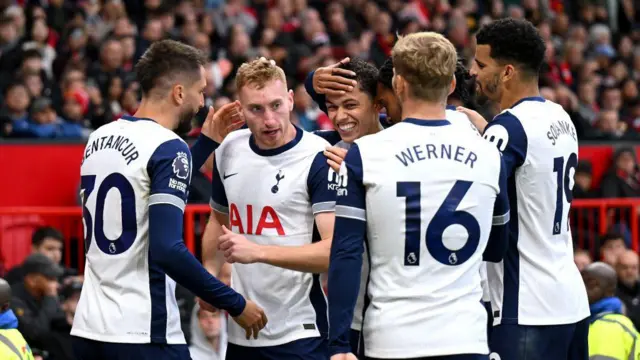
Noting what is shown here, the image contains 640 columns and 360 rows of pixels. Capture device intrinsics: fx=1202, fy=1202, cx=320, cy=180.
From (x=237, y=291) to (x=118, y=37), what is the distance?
999 cm

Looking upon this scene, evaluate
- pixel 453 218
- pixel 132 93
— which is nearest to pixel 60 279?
pixel 132 93

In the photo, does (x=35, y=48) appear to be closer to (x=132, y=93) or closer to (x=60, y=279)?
(x=132, y=93)

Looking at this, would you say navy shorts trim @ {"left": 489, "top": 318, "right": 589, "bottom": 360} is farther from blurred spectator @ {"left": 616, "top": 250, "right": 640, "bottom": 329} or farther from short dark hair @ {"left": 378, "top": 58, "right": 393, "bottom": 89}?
blurred spectator @ {"left": 616, "top": 250, "right": 640, "bottom": 329}

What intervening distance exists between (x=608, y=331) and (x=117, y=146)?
4.19m

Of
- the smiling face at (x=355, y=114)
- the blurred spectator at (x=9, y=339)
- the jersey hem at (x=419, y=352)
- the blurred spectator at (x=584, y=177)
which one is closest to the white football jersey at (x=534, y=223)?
the smiling face at (x=355, y=114)

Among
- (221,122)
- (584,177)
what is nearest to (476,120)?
(221,122)

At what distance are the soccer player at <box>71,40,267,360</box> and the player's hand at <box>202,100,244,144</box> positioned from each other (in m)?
0.81

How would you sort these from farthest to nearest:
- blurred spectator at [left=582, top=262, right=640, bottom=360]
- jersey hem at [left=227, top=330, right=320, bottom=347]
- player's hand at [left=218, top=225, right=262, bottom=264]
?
blurred spectator at [left=582, top=262, right=640, bottom=360] < jersey hem at [left=227, top=330, right=320, bottom=347] < player's hand at [left=218, top=225, right=262, bottom=264]

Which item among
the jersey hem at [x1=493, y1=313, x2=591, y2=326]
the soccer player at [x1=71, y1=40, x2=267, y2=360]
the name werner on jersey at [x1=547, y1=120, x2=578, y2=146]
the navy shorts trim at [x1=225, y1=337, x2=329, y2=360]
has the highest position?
the name werner on jersey at [x1=547, y1=120, x2=578, y2=146]

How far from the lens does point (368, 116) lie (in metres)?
6.74

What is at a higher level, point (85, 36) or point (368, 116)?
point (85, 36)

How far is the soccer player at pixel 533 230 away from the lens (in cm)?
629

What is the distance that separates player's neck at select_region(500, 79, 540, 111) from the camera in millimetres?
6547

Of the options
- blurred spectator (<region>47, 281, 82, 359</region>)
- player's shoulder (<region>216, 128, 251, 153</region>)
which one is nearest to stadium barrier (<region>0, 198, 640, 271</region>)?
blurred spectator (<region>47, 281, 82, 359</region>)
